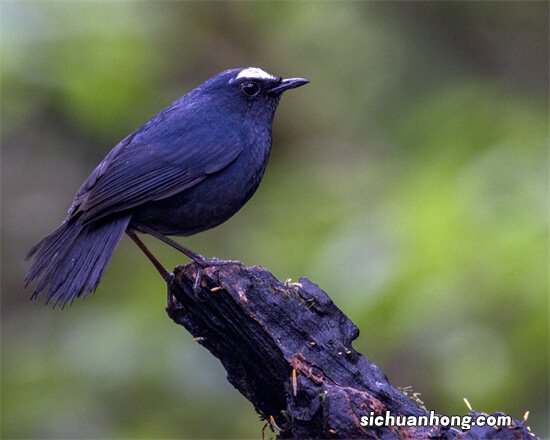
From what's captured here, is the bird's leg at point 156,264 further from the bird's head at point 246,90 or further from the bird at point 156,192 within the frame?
the bird's head at point 246,90

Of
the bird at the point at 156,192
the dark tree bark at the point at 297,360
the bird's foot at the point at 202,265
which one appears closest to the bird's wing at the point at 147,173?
the bird at the point at 156,192

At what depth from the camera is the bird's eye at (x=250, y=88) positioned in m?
5.13

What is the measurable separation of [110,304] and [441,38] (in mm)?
3490

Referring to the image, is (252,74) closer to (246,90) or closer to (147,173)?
(246,90)

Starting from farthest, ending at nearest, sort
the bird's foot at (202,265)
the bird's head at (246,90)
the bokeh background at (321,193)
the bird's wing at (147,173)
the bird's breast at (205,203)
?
the bird's head at (246,90), the bokeh background at (321,193), the bird's breast at (205,203), the bird's wing at (147,173), the bird's foot at (202,265)

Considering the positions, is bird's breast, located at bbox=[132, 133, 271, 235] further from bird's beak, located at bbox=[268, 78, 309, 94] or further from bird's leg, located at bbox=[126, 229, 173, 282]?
bird's beak, located at bbox=[268, 78, 309, 94]

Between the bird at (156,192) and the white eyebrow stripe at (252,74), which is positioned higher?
the white eyebrow stripe at (252,74)

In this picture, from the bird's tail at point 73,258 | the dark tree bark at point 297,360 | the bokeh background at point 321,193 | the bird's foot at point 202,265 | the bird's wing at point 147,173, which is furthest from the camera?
the bokeh background at point 321,193

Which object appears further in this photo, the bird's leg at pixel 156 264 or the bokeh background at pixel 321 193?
the bokeh background at pixel 321 193

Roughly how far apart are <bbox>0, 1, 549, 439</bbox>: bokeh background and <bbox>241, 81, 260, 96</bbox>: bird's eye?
1.05m

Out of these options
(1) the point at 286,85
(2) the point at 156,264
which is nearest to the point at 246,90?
(1) the point at 286,85

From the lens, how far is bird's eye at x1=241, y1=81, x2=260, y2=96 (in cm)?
513

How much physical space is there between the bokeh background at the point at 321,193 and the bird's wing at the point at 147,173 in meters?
1.08

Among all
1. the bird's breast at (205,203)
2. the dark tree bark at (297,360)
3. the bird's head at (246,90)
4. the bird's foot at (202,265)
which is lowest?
the dark tree bark at (297,360)
